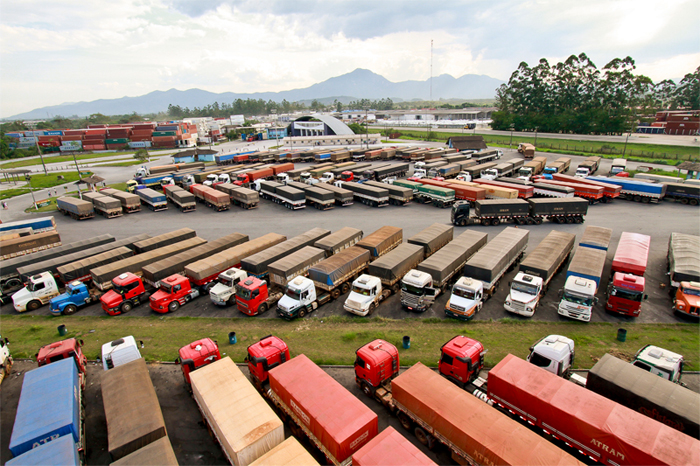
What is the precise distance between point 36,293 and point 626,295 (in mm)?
38242

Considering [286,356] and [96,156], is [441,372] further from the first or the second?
[96,156]

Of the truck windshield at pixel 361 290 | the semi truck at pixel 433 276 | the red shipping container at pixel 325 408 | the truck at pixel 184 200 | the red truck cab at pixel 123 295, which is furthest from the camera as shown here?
the truck at pixel 184 200

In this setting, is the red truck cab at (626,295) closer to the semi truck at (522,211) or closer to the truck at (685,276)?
the truck at (685,276)

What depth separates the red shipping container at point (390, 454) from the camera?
9.70 metres

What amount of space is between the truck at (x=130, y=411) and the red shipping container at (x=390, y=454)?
7192 mm

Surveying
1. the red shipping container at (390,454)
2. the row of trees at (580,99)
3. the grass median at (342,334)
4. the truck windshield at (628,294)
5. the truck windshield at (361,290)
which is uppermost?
the row of trees at (580,99)

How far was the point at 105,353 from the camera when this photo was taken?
52.4ft

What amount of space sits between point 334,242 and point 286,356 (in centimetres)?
1182

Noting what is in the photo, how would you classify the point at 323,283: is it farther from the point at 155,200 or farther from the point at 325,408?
the point at 155,200


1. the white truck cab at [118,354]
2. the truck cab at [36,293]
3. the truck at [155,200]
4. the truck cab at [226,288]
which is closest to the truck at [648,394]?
the truck cab at [226,288]

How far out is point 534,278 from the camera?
2059 cm

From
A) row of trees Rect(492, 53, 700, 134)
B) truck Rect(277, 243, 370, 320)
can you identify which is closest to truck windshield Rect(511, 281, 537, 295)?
truck Rect(277, 243, 370, 320)

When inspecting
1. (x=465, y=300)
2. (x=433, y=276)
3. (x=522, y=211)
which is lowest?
(x=465, y=300)

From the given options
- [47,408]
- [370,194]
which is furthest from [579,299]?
[370,194]
